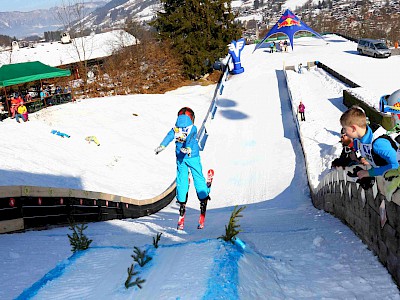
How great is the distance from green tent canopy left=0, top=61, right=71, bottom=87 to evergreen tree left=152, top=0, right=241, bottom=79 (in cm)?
1649

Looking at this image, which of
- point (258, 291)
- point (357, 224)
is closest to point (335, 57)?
point (357, 224)

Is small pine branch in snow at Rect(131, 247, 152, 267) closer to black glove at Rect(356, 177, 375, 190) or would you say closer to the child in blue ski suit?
black glove at Rect(356, 177, 375, 190)

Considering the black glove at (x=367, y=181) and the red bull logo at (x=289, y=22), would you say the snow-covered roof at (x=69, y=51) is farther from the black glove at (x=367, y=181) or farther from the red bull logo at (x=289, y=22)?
the black glove at (x=367, y=181)

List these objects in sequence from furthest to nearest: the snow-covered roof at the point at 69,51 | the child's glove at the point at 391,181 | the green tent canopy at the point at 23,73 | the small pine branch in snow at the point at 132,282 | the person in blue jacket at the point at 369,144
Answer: the snow-covered roof at the point at 69,51
the green tent canopy at the point at 23,73
the person in blue jacket at the point at 369,144
the child's glove at the point at 391,181
the small pine branch in snow at the point at 132,282

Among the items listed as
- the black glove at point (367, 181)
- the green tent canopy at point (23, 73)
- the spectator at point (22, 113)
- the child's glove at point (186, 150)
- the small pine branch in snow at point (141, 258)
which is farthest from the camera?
the green tent canopy at point (23, 73)

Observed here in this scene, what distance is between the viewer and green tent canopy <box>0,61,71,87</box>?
18.9 m

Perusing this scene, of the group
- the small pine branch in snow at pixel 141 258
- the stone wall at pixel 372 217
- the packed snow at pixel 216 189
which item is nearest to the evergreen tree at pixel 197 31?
the packed snow at pixel 216 189

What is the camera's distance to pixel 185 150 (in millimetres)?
7012

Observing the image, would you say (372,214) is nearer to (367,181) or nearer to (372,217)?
(372,217)

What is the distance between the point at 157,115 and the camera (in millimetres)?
23172

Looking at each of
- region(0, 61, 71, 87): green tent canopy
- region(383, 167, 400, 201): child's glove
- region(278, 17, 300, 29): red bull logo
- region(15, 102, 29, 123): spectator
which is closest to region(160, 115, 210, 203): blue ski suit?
region(383, 167, 400, 201): child's glove

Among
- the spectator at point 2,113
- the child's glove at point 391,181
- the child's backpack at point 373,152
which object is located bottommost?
the spectator at point 2,113

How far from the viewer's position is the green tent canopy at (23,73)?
1891 centimetres

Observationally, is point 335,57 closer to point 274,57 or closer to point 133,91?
point 274,57
